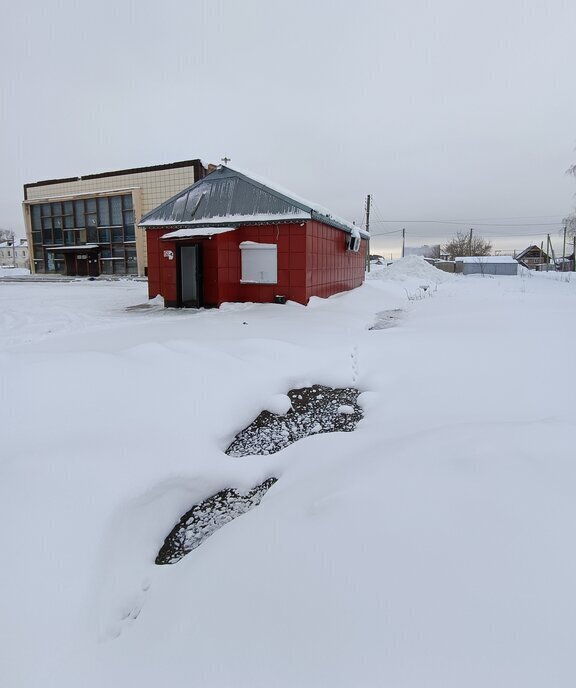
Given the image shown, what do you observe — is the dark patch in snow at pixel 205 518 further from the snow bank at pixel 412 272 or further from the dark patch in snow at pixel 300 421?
the snow bank at pixel 412 272

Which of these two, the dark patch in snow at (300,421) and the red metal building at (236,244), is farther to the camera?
the red metal building at (236,244)

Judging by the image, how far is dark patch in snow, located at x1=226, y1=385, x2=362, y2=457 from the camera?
4.29 metres

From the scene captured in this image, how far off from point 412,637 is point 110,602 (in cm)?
170

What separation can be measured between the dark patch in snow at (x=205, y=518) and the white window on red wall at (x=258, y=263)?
915 cm

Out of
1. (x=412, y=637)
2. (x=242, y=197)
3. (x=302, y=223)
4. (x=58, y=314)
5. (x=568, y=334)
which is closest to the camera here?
(x=412, y=637)

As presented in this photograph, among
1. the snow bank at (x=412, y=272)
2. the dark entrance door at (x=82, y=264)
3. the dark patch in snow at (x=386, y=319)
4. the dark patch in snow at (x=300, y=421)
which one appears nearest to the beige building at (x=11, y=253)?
the dark entrance door at (x=82, y=264)

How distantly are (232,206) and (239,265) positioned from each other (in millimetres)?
1769

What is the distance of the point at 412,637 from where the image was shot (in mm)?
1642

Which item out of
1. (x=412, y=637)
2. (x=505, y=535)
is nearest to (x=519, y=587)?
(x=505, y=535)

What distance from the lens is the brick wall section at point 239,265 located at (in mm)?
11742

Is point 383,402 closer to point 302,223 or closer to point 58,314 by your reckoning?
point 302,223

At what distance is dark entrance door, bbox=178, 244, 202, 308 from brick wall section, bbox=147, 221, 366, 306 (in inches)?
9.6

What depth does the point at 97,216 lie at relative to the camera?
30.8m

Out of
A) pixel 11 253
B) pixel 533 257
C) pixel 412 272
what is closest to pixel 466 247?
pixel 533 257
